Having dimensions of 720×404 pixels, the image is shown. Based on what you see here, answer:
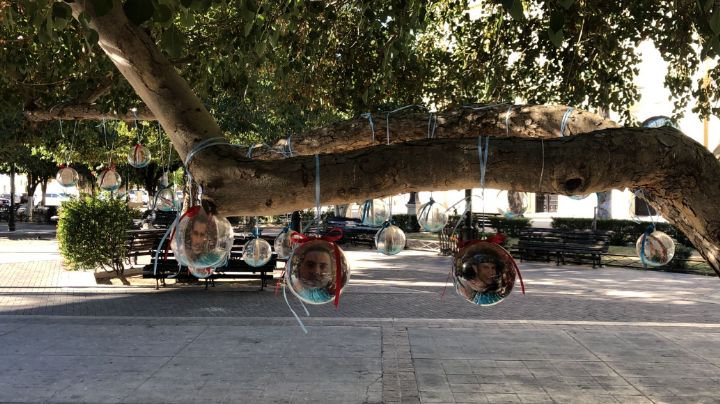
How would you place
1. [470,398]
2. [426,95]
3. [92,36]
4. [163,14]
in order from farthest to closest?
[426,95] → [470,398] → [92,36] → [163,14]

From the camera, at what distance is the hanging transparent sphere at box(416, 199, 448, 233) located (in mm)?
6809

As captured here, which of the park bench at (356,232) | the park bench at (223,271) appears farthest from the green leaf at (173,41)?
the park bench at (356,232)

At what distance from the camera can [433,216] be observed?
6.81 m

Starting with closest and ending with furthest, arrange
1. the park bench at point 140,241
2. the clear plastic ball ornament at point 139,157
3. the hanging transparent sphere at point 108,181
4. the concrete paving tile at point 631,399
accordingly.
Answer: the concrete paving tile at point 631,399 → the clear plastic ball ornament at point 139,157 → the hanging transparent sphere at point 108,181 → the park bench at point 140,241

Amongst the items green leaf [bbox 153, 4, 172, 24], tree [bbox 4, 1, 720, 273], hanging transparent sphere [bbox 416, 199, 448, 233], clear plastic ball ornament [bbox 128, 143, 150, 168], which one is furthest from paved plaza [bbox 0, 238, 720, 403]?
green leaf [bbox 153, 4, 172, 24]

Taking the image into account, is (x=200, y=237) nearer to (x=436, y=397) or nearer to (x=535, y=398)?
(x=436, y=397)

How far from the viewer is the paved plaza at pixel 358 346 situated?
247 inches

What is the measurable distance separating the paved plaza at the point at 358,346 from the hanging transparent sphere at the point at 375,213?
1.80m

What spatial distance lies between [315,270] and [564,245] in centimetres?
1598

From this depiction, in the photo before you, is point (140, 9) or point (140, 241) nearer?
point (140, 9)

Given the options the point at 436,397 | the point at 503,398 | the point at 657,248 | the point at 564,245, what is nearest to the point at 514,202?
the point at 657,248

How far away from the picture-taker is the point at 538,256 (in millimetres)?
18797

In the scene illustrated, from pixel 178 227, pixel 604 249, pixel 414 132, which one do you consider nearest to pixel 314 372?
pixel 414 132

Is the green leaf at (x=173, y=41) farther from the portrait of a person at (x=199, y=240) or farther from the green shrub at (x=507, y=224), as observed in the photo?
the green shrub at (x=507, y=224)
